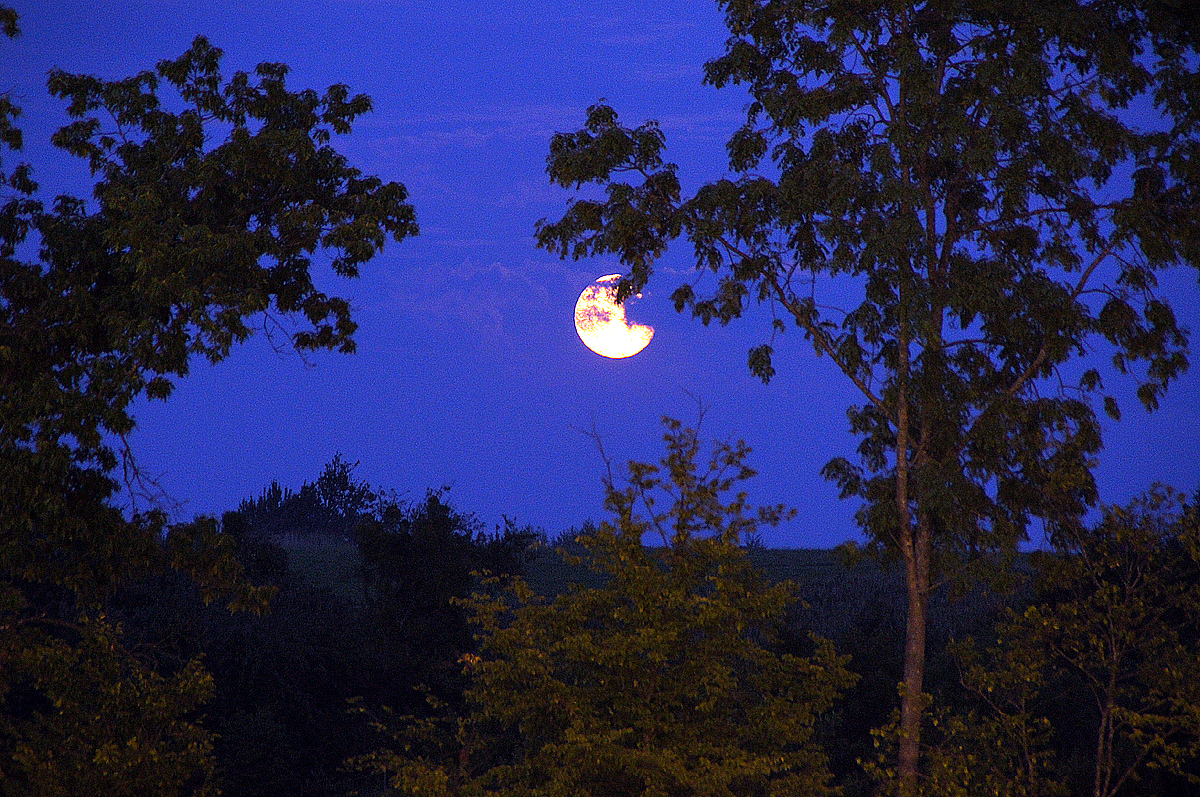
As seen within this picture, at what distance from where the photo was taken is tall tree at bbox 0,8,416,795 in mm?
12414

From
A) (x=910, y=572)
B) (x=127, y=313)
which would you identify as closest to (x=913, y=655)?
(x=910, y=572)

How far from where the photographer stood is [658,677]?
12.9 meters

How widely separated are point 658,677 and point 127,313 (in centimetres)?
858

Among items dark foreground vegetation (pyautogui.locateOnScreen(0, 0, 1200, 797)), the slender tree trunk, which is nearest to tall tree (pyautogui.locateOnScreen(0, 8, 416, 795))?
dark foreground vegetation (pyautogui.locateOnScreen(0, 0, 1200, 797))

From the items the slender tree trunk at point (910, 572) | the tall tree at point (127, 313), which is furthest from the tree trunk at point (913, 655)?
the tall tree at point (127, 313)

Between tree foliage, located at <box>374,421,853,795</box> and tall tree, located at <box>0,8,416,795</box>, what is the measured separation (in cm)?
387

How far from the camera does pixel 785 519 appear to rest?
1410 cm

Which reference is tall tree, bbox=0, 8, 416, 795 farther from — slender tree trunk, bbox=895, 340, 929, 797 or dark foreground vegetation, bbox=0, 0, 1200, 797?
slender tree trunk, bbox=895, 340, 929, 797

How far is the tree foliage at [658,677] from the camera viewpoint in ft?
39.9

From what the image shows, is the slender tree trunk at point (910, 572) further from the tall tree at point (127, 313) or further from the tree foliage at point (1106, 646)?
the tall tree at point (127, 313)

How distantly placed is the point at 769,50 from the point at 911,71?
2.73 m

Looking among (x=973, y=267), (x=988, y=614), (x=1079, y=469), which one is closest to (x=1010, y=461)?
(x=1079, y=469)

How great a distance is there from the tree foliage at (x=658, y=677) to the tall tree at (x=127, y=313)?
3.87 meters

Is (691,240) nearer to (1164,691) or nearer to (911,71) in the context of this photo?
(911,71)
